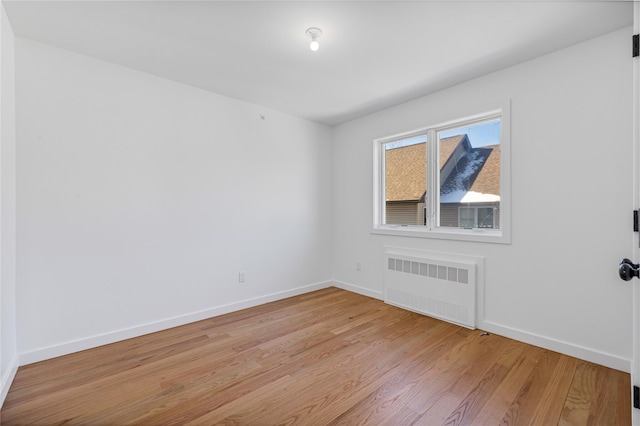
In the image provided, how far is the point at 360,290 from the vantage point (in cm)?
403

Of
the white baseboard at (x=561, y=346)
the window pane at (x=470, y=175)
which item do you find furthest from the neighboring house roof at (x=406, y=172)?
the white baseboard at (x=561, y=346)

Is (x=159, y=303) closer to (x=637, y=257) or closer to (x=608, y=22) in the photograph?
(x=637, y=257)

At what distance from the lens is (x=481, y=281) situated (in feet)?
9.18

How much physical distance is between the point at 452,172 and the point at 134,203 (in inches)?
132

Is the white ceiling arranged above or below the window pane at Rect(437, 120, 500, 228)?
above

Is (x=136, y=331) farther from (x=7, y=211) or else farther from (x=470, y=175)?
(x=470, y=175)

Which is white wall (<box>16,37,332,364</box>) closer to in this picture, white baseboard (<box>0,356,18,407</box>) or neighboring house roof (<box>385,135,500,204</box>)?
white baseboard (<box>0,356,18,407</box>)

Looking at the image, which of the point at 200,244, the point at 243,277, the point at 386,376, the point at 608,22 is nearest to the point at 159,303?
the point at 200,244

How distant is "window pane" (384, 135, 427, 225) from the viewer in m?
3.50

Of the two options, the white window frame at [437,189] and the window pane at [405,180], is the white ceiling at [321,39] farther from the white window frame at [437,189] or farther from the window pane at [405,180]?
the window pane at [405,180]

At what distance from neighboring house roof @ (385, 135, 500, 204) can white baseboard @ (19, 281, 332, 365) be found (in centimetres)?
211

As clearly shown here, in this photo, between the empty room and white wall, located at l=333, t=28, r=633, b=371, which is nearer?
the empty room

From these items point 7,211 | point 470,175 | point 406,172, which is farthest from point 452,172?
point 7,211

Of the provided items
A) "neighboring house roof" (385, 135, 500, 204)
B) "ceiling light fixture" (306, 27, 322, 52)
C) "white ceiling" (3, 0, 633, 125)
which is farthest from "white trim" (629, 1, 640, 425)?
"ceiling light fixture" (306, 27, 322, 52)
